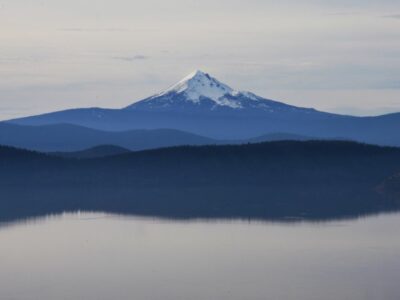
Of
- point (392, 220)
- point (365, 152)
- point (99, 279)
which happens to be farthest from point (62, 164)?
point (99, 279)

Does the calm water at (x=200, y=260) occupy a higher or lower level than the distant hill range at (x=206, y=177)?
lower

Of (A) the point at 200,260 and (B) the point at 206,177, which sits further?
(B) the point at 206,177

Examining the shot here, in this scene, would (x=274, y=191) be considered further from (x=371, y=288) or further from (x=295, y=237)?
(x=371, y=288)

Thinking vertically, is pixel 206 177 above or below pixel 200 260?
above

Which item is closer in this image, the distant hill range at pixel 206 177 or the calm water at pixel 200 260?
the calm water at pixel 200 260

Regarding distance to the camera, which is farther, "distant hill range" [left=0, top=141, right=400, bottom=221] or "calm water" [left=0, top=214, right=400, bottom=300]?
"distant hill range" [left=0, top=141, right=400, bottom=221]
